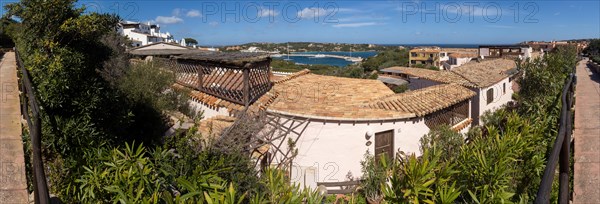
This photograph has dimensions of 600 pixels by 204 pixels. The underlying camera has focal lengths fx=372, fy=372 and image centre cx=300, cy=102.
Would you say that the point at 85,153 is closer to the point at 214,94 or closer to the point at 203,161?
the point at 203,161

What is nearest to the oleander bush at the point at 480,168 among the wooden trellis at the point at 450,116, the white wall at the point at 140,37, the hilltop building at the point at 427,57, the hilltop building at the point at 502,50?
the wooden trellis at the point at 450,116

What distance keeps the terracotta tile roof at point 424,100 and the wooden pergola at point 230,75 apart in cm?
415

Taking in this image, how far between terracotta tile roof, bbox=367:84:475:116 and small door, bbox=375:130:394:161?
43.0 inches

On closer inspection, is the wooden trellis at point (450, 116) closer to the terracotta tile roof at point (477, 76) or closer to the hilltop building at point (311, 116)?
the hilltop building at point (311, 116)

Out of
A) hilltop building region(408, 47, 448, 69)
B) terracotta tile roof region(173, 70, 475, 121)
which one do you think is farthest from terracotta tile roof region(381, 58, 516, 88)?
hilltop building region(408, 47, 448, 69)

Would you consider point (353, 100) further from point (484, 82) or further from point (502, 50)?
point (502, 50)

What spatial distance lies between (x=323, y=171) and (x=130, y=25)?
56.0m

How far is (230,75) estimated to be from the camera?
1374 centimetres

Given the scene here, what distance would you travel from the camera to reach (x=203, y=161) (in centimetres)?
603

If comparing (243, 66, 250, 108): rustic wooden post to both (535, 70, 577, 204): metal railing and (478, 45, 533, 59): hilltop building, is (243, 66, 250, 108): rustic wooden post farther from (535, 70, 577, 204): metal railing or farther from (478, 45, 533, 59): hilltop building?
(478, 45, 533, 59): hilltop building

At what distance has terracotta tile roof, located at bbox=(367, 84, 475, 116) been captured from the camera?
41.9 feet

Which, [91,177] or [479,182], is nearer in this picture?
[91,177]

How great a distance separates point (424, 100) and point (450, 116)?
6.08 feet

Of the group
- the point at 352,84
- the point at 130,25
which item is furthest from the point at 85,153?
the point at 130,25
